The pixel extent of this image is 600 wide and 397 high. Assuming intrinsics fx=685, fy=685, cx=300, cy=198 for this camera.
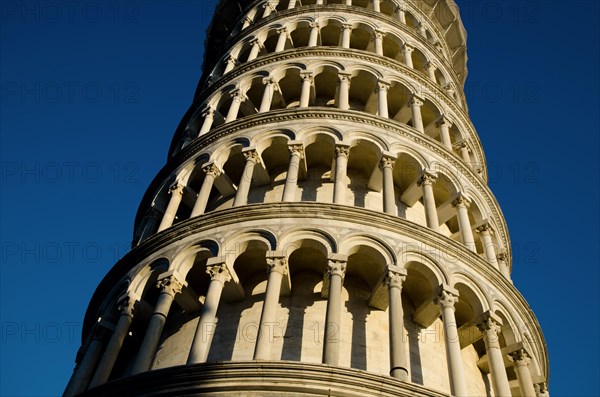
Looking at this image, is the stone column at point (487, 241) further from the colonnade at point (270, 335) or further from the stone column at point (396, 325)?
the stone column at point (396, 325)

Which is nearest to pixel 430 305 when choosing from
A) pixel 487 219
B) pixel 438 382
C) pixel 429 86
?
pixel 438 382

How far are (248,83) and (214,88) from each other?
183 centimetres

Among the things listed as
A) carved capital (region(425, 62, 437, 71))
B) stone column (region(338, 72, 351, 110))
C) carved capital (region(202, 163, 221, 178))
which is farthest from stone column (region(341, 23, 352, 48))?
carved capital (region(202, 163, 221, 178))

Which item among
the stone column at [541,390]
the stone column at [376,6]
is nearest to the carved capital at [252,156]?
the stone column at [541,390]

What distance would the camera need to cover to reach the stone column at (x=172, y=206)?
20109 millimetres

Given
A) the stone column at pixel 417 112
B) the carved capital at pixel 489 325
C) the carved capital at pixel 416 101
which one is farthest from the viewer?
the carved capital at pixel 416 101

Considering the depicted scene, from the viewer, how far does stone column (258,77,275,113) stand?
910 inches

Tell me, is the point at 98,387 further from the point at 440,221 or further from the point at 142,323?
the point at 440,221

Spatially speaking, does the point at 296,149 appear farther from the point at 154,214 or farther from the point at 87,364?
the point at 87,364

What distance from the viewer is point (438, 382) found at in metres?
15.8

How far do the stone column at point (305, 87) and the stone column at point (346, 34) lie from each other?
3.03 metres

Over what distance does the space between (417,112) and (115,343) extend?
13119 mm

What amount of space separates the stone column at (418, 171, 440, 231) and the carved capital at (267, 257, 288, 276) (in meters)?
4.63

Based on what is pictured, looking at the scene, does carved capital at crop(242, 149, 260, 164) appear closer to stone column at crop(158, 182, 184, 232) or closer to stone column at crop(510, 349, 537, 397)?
stone column at crop(158, 182, 184, 232)
